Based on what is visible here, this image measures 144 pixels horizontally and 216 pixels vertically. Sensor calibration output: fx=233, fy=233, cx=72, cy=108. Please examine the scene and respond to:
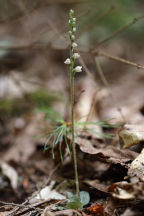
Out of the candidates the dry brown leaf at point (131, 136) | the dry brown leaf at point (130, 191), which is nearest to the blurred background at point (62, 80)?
the dry brown leaf at point (131, 136)

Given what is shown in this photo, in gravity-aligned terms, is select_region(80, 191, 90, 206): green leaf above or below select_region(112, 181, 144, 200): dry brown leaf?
below

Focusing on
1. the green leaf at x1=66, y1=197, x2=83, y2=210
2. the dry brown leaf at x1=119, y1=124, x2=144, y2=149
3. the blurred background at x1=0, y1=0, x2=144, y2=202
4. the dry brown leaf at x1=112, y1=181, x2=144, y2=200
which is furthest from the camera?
the blurred background at x1=0, y1=0, x2=144, y2=202

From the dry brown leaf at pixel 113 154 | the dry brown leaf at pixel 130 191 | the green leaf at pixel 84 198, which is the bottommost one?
the green leaf at pixel 84 198

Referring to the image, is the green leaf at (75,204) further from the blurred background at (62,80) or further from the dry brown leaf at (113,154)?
the blurred background at (62,80)

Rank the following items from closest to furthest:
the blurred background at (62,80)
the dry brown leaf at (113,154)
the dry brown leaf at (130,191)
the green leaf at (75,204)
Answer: the dry brown leaf at (130,191) < the green leaf at (75,204) < the dry brown leaf at (113,154) < the blurred background at (62,80)

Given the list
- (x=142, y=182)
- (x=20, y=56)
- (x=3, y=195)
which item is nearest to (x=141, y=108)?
(x=142, y=182)

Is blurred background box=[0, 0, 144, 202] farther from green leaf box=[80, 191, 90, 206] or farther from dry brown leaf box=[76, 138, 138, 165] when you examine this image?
green leaf box=[80, 191, 90, 206]

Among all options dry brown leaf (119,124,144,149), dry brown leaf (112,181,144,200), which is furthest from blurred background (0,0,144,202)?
dry brown leaf (112,181,144,200)

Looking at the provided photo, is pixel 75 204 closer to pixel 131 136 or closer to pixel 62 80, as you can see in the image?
pixel 131 136

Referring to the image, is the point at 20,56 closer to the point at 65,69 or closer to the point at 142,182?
the point at 65,69
